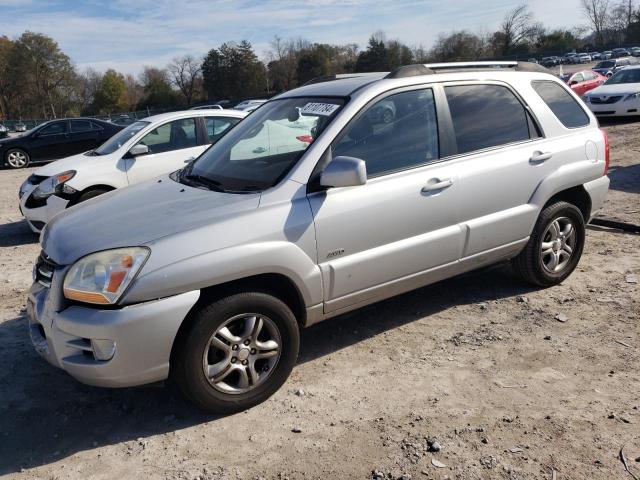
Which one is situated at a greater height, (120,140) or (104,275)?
(120,140)

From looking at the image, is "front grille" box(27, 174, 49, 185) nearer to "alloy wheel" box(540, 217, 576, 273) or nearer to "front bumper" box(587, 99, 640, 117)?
"alloy wheel" box(540, 217, 576, 273)

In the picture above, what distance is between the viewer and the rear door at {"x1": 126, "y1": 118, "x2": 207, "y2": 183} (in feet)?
24.7

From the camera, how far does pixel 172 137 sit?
7.79m

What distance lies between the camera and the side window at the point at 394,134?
142 inches

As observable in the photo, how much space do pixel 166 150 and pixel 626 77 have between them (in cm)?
1553

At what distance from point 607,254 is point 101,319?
487 cm

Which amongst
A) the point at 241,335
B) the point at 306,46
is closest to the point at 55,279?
the point at 241,335

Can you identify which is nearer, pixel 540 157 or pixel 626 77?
pixel 540 157

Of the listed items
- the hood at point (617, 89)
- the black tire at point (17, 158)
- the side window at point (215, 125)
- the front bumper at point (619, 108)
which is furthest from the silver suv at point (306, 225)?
the black tire at point (17, 158)

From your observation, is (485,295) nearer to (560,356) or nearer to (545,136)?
(560,356)

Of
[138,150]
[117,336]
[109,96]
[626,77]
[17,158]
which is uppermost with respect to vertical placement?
[109,96]

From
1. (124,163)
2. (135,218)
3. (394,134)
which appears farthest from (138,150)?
(394,134)

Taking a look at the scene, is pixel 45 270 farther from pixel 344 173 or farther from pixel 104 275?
pixel 344 173

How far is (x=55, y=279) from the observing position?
3.03 metres
